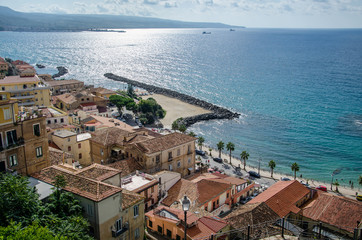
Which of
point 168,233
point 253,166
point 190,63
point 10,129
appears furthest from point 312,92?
point 10,129

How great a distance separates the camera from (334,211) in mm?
30969

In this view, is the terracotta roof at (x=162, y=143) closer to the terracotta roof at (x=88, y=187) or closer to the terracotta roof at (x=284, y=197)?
the terracotta roof at (x=284, y=197)

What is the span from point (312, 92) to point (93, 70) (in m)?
106

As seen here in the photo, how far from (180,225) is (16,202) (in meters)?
11.8

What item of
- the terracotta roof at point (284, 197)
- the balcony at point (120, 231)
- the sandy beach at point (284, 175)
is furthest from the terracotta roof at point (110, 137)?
the sandy beach at point (284, 175)

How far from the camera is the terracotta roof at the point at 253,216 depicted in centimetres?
2722

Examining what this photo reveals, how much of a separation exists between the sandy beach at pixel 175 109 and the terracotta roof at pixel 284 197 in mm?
43707

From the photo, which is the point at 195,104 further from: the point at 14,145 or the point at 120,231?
the point at 120,231

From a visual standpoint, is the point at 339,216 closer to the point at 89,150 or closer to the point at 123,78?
the point at 89,150

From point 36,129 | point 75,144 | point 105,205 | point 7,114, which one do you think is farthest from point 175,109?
point 105,205

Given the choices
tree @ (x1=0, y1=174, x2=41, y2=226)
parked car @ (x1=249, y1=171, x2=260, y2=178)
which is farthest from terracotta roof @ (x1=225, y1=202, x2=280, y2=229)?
parked car @ (x1=249, y1=171, x2=260, y2=178)

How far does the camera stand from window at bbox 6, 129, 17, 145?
806 inches

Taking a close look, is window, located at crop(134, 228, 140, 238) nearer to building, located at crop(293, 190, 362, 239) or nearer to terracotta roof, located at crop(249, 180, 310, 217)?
building, located at crop(293, 190, 362, 239)

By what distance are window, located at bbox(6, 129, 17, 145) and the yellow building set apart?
46.7m
